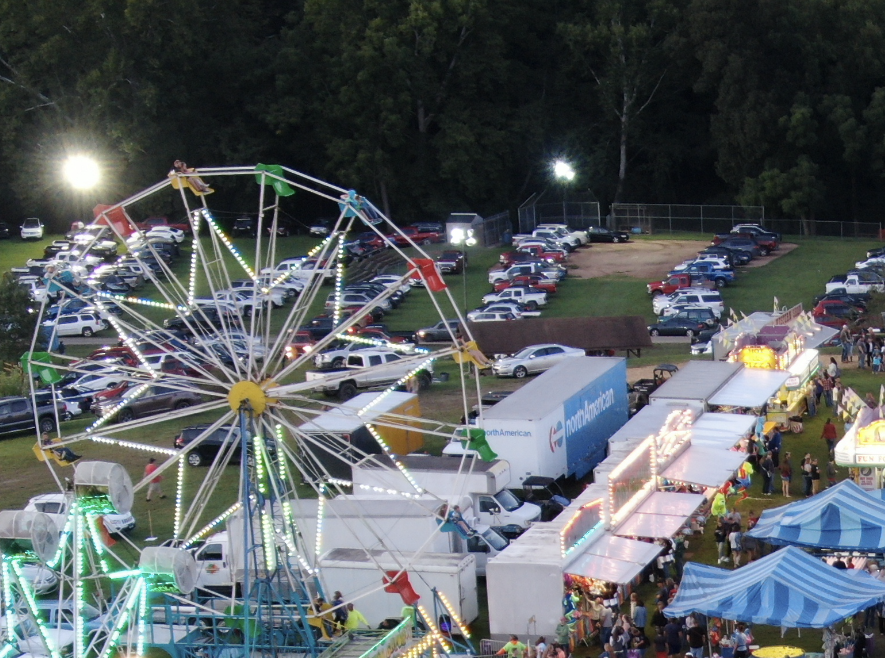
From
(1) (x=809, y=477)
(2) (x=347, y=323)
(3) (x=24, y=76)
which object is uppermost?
(3) (x=24, y=76)

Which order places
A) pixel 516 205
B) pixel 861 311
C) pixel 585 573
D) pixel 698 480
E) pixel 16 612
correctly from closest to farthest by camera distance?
pixel 16 612 → pixel 585 573 → pixel 698 480 → pixel 861 311 → pixel 516 205

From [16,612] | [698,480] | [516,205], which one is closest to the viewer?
[16,612]

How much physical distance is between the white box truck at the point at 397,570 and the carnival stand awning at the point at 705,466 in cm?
684

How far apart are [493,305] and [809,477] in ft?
91.4

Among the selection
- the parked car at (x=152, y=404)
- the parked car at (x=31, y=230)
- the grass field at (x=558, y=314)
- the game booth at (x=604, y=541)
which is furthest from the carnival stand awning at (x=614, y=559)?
the parked car at (x=31, y=230)

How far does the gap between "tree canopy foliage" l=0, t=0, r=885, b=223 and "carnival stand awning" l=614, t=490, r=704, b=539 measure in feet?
172

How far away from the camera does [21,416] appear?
158 ft

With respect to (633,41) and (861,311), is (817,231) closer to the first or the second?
(633,41)

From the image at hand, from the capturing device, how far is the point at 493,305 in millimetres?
65562

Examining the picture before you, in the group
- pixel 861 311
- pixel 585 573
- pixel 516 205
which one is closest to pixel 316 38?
pixel 516 205

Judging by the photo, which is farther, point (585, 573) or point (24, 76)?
point (24, 76)

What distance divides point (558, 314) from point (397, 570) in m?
37.1

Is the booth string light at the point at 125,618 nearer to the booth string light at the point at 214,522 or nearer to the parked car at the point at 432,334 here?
the booth string light at the point at 214,522

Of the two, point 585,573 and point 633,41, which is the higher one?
point 633,41
